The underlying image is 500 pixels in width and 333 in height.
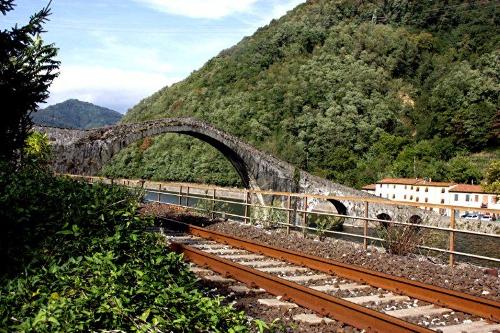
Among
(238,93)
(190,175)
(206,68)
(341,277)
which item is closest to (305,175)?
(341,277)

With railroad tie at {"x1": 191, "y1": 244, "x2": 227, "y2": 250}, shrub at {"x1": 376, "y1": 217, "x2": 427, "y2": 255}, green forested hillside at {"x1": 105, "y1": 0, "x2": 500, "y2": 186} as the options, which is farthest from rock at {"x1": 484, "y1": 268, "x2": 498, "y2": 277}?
green forested hillside at {"x1": 105, "y1": 0, "x2": 500, "y2": 186}

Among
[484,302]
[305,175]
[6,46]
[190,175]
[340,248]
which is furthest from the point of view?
[190,175]

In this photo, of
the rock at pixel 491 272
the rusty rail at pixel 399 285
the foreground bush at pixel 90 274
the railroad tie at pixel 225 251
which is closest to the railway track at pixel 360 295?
the rusty rail at pixel 399 285

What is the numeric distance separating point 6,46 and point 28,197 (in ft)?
9.84

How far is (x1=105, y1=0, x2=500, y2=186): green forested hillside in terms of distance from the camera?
71.5 meters

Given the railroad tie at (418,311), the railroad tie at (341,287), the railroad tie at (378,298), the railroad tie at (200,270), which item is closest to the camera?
the railroad tie at (418,311)

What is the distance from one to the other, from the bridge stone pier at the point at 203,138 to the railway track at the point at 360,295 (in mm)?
18333

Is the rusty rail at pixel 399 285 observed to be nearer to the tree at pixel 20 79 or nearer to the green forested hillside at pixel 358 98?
the tree at pixel 20 79

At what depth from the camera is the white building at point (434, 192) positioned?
190ft

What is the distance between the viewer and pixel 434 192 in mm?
61906

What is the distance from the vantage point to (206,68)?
121312 millimetres

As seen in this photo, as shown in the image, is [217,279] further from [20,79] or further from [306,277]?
[20,79]

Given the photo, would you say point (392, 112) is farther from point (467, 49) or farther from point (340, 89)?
point (467, 49)

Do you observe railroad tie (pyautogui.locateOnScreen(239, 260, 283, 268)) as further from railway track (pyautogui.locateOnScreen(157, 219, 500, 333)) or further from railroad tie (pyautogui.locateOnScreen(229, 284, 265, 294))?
railroad tie (pyautogui.locateOnScreen(229, 284, 265, 294))
